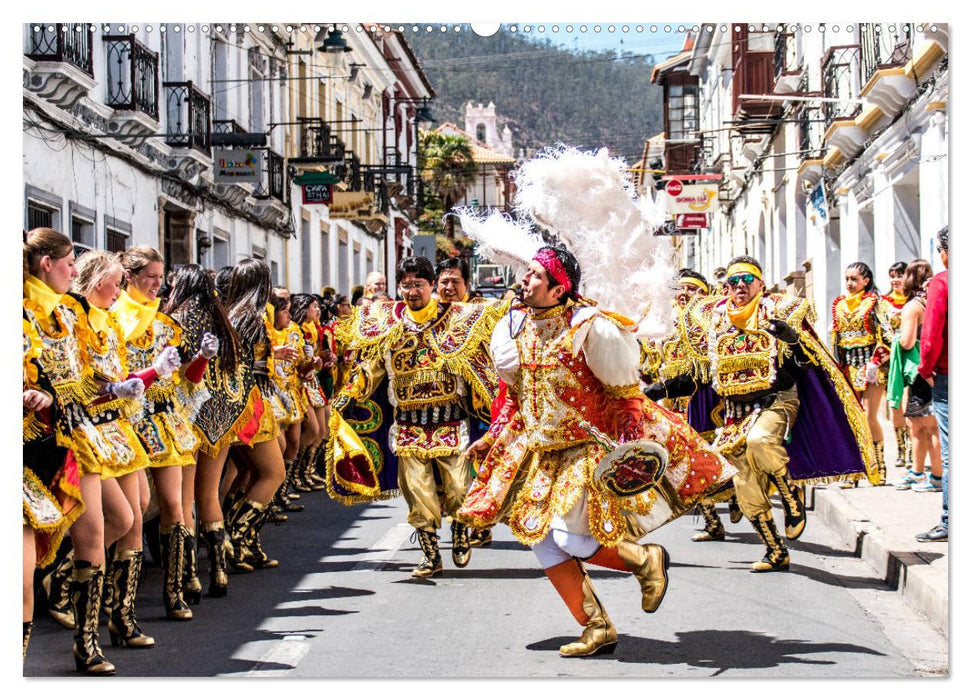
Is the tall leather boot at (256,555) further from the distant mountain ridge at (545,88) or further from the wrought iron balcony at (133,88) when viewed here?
the wrought iron balcony at (133,88)

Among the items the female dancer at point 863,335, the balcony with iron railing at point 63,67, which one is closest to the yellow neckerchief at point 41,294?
the balcony with iron railing at point 63,67

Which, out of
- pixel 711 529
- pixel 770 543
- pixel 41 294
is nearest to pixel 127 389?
pixel 41 294

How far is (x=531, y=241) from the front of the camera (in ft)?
21.8

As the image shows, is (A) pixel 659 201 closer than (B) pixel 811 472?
Yes

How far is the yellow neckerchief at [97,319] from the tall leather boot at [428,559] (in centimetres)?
318

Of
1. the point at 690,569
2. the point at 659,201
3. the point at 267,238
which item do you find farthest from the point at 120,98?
the point at 659,201

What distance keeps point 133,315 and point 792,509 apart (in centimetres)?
447

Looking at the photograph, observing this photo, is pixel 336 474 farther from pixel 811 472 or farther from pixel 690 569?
pixel 811 472

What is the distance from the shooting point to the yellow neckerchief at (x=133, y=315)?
7.07 meters

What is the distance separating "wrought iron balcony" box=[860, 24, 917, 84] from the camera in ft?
21.6

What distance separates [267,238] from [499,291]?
167 inches

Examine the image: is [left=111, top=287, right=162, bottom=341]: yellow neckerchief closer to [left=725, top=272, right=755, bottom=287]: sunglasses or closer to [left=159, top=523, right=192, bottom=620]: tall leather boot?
[left=159, top=523, right=192, bottom=620]: tall leather boot

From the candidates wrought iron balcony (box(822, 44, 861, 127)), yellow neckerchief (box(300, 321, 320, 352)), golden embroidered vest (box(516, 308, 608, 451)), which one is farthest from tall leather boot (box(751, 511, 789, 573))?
wrought iron balcony (box(822, 44, 861, 127))

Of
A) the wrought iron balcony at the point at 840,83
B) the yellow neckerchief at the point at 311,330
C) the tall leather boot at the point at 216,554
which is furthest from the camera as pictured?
the wrought iron balcony at the point at 840,83
